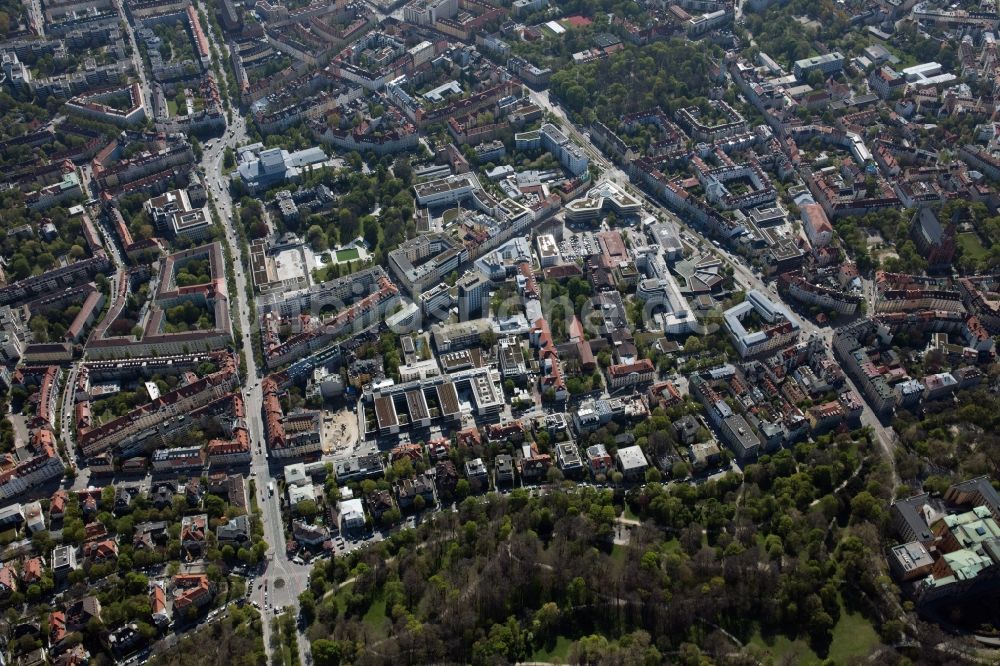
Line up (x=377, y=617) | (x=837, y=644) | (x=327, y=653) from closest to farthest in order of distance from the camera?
(x=327, y=653), (x=837, y=644), (x=377, y=617)

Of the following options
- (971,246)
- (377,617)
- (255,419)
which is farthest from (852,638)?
(971,246)

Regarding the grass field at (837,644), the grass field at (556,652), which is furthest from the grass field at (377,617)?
the grass field at (837,644)

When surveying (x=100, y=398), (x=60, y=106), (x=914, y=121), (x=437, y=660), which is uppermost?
(x=60, y=106)

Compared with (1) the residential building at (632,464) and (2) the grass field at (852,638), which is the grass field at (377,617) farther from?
(2) the grass field at (852,638)

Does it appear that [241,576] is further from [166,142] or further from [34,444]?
[166,142]

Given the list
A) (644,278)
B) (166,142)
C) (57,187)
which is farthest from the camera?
(166,142)

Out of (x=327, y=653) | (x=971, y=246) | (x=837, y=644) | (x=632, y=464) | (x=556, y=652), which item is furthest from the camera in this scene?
(x=971, y=246)

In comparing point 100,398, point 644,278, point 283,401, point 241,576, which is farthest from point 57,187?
point 644,278

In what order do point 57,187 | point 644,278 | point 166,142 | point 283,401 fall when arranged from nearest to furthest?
point 283,401 → point 644,278 → point 57,187 → point 166,142

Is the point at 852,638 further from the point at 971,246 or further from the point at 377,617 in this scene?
the point at 971,246
